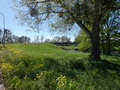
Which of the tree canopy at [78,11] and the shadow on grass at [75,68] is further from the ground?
the tree canopy at [78,11]

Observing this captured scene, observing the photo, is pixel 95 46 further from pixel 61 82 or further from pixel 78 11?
pixel 61 82

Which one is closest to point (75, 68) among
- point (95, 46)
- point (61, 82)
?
point (61, 82)

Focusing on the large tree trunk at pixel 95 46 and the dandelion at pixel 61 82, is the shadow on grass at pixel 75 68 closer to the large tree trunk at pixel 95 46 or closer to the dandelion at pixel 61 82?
the dandelion at pixel 61 82

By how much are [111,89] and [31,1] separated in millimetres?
9158

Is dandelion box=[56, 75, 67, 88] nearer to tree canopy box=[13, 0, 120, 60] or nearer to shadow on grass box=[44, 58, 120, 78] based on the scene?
shadow on grass box=[44, 58, 120, 78]

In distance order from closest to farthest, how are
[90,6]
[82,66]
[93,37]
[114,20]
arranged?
[82,66] < [90,6] < [93,37] < [114,20]

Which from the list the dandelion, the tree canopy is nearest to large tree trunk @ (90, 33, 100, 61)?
the tree canopy

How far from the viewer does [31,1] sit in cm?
994

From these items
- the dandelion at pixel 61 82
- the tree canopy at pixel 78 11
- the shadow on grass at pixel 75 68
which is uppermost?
the tree canopy at pixel 78 11

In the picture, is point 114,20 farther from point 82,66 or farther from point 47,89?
point 47,89

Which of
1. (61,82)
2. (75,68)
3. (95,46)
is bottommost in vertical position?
(75,68)

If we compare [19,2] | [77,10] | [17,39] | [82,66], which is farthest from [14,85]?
[17,39]

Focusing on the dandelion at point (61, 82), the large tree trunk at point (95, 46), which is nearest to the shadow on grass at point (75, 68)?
the dandelion at point (61, 82)

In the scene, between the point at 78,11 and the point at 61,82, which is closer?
the point at 61,82
